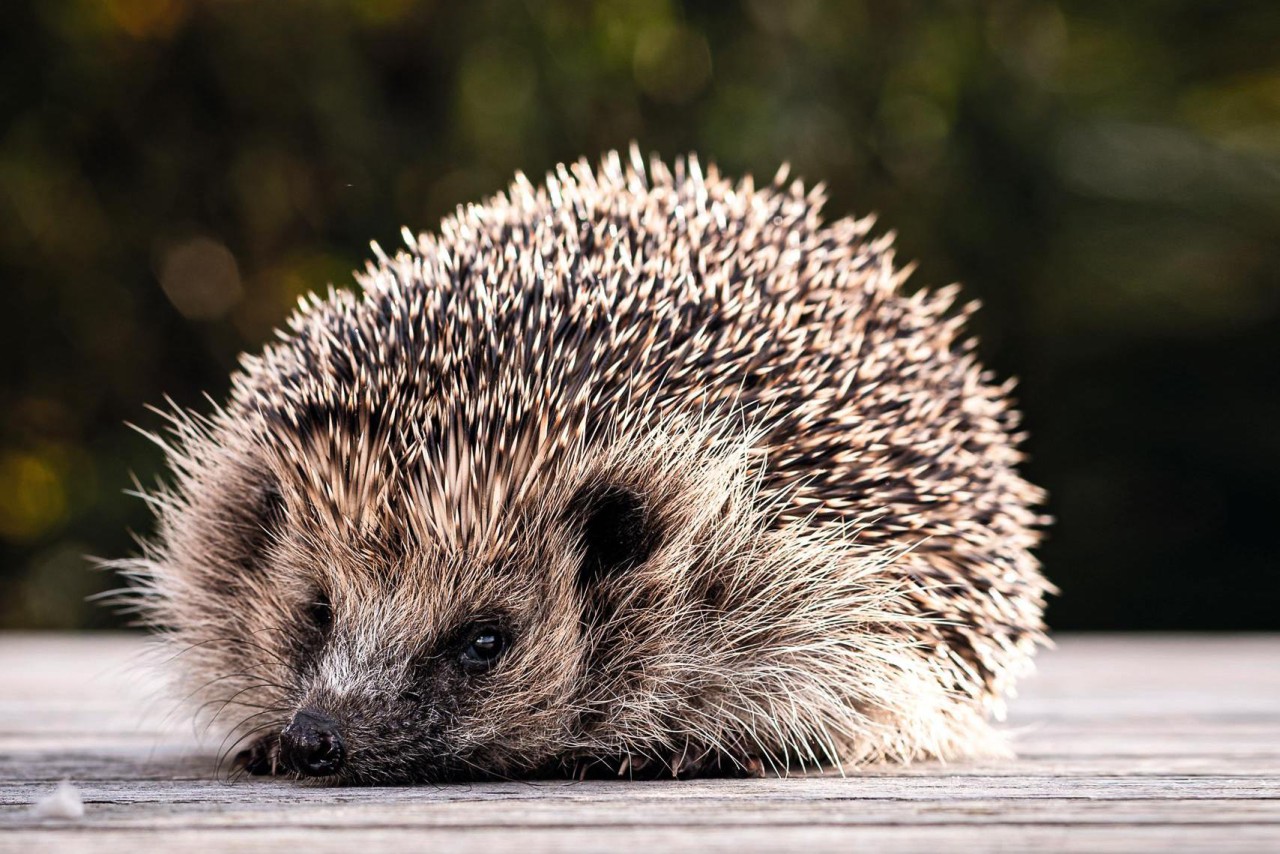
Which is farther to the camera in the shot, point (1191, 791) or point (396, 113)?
point (396, 113)

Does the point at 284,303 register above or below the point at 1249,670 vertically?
above

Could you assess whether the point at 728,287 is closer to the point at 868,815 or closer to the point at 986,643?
the point at 986,643

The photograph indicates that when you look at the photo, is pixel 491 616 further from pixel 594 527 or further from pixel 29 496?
pixel 29 496

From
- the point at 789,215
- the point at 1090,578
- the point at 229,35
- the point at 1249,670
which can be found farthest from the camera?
the point at 1090,578

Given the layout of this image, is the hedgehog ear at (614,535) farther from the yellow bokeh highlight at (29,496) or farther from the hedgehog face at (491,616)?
the yellow bokeh highlight at (29,496)

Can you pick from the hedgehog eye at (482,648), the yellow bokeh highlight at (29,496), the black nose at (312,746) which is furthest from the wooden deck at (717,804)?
the yellow bokeh highlight at (29,496)

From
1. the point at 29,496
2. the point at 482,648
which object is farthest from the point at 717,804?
the point at 29,496

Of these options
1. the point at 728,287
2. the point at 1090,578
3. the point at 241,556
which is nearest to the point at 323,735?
the point at 241,556
